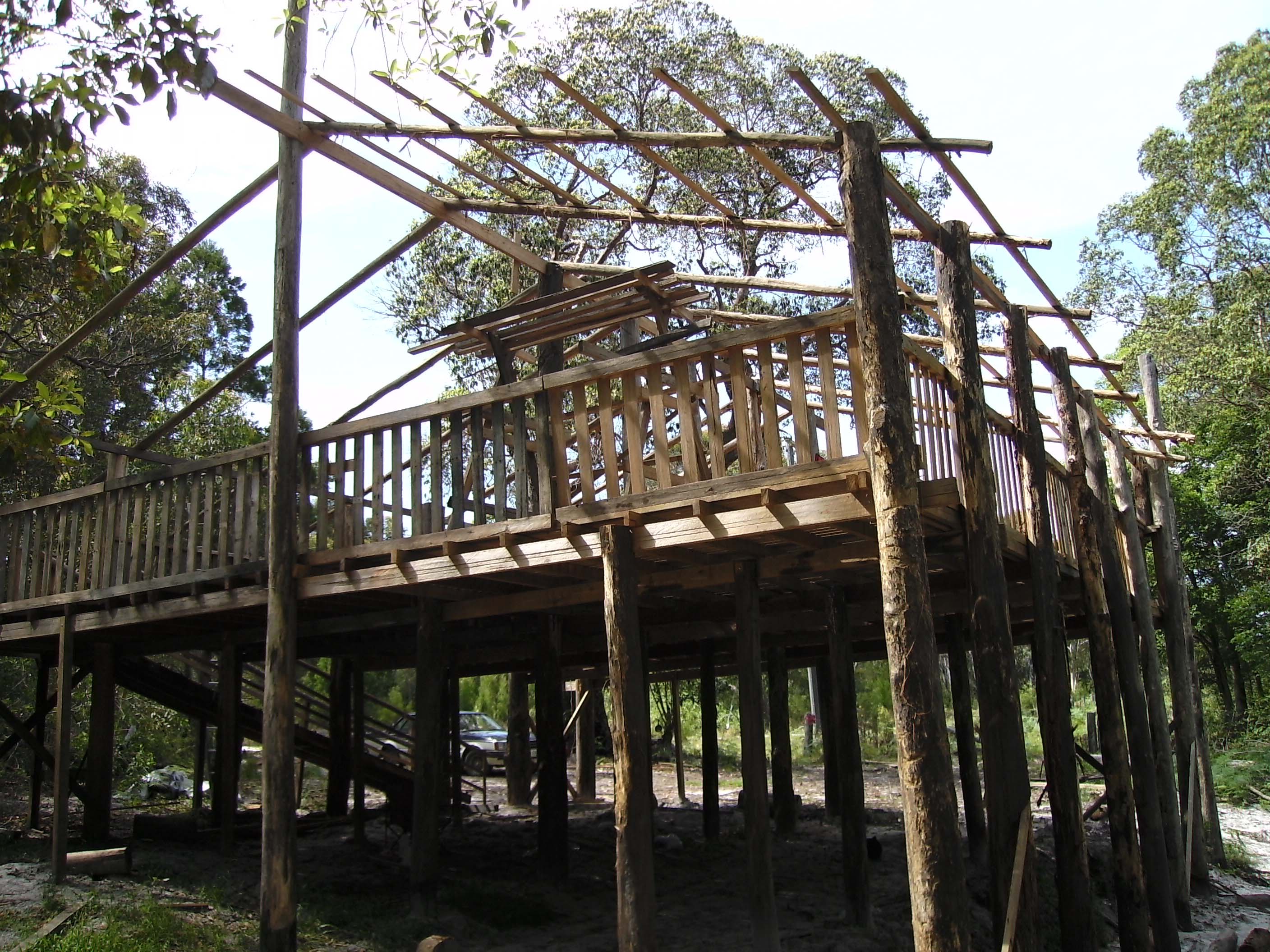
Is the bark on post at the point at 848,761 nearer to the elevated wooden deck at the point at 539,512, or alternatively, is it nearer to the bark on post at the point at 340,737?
the elevated wooden deck at the point at 539,512

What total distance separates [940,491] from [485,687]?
27603 millimetres

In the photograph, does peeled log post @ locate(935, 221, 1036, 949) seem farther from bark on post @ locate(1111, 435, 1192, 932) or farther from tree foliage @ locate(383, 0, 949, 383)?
tree foliage @ locate(383, 0, 949, 383)

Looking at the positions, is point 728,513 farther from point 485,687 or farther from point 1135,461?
point 485,687

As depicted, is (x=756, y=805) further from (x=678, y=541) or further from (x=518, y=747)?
(x=518, y=747)

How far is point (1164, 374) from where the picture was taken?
30531mm

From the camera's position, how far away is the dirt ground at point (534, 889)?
31.6ft

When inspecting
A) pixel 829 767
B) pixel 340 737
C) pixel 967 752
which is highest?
pixel 340 737

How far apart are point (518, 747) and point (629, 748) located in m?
13.4

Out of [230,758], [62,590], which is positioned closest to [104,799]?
[230,758]

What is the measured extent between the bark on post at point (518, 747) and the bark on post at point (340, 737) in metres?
4.68

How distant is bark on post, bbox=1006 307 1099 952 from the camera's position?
8.45 metres

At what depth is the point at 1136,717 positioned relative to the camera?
11227 mm

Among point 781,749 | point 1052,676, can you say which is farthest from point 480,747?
point 1052,676

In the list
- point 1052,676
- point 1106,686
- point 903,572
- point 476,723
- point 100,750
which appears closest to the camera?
point 903,572
